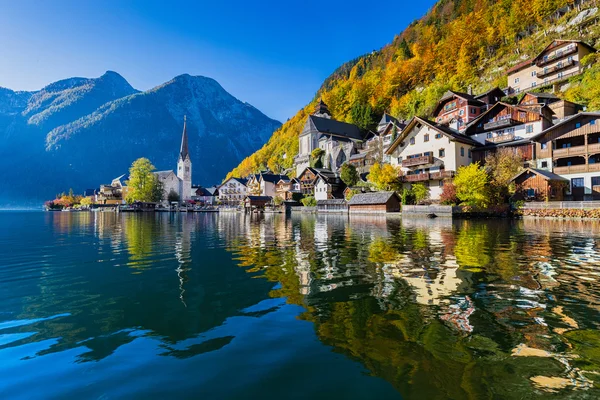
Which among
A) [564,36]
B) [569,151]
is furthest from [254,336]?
[564,36]

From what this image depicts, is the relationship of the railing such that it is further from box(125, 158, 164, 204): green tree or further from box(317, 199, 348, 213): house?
box(125, 158, 164, 204): green tree

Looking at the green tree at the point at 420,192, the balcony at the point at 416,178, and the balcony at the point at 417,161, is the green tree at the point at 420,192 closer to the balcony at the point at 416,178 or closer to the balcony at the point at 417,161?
the balcony at the point at 416,178

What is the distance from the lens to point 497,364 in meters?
4.64

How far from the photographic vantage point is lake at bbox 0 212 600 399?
4289mm

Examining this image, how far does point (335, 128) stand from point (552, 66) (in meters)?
57.2

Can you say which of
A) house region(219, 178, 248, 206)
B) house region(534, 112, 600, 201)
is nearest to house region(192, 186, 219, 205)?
house region(219, 178, 248, 206)

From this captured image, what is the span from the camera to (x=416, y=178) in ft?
183

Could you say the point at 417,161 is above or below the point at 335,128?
below

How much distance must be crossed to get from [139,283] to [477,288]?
1028cm

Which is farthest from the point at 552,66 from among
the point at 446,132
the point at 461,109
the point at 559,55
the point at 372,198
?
the point at 372,198

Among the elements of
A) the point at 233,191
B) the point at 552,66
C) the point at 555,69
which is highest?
the point at 552,66

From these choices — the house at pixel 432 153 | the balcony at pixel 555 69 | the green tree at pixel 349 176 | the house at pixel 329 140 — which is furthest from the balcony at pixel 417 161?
the balcony at pixel 555 69

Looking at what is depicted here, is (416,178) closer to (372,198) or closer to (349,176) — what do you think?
(372,198)

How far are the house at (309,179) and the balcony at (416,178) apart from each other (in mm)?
25143
